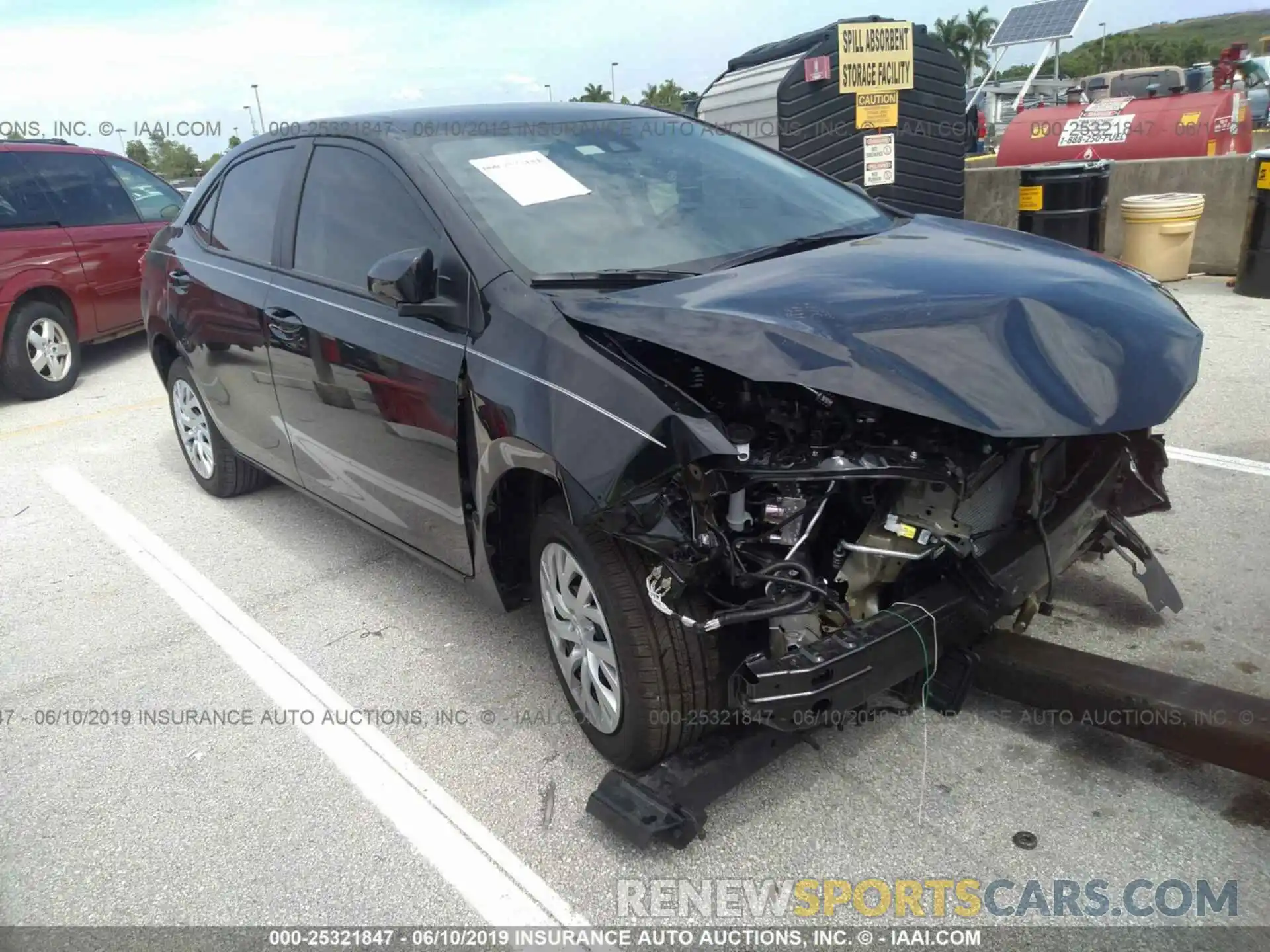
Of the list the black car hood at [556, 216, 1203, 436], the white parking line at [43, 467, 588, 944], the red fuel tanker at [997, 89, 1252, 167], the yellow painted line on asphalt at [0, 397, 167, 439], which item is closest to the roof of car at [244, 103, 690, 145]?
the black car hood at [556, 216, 1203, 436]

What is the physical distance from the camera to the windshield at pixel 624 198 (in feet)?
9.40

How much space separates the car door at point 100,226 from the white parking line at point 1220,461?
7.98 m

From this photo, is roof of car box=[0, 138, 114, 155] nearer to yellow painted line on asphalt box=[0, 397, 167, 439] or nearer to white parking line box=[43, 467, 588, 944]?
yellow painted line on asphalt box=[0, 397, 167, 439]

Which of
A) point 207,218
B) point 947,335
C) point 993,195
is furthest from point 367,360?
point 993,195

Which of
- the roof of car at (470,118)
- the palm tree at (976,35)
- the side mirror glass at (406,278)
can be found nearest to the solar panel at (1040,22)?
the roof of car at (470,118)

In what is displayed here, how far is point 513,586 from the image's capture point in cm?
302

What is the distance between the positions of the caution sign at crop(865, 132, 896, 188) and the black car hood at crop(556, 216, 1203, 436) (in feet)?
22.7

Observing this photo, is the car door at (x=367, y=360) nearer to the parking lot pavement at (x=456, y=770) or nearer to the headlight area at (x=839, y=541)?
the parking lot pavement at (x=456, y=770)

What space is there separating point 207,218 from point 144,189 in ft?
17.1

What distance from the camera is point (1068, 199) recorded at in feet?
27.7

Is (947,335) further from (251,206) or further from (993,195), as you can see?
(993,195)

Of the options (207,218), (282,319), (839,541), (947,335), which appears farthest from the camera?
(207,218)

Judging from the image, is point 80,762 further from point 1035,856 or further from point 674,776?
point 1035,856

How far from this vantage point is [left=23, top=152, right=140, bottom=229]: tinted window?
26.5ft
